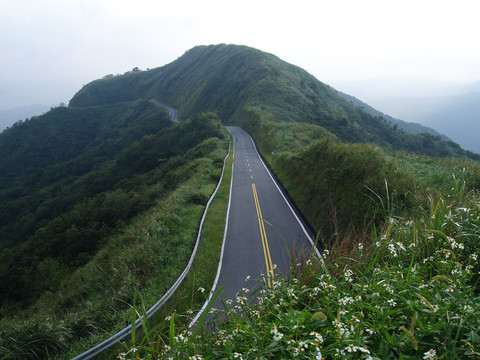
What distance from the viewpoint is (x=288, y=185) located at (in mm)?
21516

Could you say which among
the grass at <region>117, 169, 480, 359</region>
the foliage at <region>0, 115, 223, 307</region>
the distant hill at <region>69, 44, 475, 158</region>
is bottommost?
the foliage at <region>0, 115, 223, 307</region>

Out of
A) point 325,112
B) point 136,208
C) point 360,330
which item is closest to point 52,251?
point 136,208

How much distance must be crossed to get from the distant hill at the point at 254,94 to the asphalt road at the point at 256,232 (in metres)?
29.5

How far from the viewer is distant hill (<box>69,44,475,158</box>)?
57.2 m

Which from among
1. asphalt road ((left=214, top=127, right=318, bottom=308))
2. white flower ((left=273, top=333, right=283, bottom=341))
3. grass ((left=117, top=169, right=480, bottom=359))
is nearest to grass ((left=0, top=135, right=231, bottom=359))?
grass ((left=117, top=169, right=480, bottom=359))

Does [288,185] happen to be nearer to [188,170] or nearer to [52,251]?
[188,170]

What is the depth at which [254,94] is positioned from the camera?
6481 cm

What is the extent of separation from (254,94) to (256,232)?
2206 inches

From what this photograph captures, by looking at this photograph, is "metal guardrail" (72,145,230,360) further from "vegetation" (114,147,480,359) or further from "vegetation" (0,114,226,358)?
"vegetation" (114,147,480,359)

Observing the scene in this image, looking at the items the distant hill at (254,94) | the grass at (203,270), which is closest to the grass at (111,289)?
the grass at (203,270)

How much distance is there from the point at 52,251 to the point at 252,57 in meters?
90.7

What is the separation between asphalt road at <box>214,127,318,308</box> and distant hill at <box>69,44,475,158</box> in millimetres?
29480

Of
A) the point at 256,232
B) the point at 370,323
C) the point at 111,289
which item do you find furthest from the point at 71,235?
the point at 370,323

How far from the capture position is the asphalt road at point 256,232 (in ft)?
35.4
